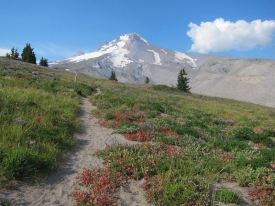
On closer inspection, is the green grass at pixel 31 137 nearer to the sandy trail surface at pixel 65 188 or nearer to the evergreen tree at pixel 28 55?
the sandy trail surface at pixel 65 188

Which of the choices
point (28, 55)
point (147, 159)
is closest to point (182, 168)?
point (147, 159)

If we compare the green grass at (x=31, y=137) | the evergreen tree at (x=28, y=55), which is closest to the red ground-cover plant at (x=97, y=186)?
the green grass at (x=31, y=137)

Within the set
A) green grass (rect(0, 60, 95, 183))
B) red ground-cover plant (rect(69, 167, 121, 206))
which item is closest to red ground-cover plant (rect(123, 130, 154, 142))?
green grass (rect(0, 60, 95, 183))

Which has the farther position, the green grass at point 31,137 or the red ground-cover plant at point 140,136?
the red ground-cover plant at point 140,136

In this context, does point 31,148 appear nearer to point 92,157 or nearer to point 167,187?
point 92,157

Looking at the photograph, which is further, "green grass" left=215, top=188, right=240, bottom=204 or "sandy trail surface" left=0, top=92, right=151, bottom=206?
"green grass" left=215, top=188, right=240, bottom=204

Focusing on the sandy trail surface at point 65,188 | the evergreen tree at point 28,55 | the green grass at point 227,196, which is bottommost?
the sandy trail surface at point 65,188

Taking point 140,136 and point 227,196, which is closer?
point 227,196

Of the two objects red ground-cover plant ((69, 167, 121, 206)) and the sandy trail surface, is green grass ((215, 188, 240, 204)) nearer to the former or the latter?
the sandy trail surface

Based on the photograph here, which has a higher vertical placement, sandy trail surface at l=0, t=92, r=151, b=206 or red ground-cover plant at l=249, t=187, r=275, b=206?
red ground-cover plant at l=249, t=187, r=275, b=206

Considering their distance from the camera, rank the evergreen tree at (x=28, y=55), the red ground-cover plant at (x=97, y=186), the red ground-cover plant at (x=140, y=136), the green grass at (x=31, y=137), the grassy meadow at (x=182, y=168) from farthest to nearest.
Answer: the evergreen tree at (x=28, y=55)
the red ground-cover plant at (x=140, y=136)
the green grass at (x=31, y=137)
the grassy meadow at (x=182, y=168)
the red ground-cover plant at (x=97, y=186)

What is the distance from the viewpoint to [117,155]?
7641 millimetres

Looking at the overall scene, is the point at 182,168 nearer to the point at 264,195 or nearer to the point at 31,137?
the point at 264,195

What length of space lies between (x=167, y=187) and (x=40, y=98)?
34.1 feet
